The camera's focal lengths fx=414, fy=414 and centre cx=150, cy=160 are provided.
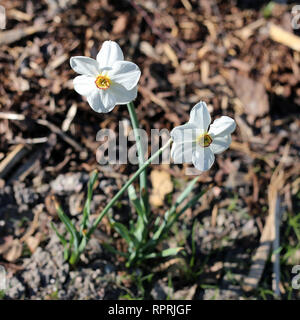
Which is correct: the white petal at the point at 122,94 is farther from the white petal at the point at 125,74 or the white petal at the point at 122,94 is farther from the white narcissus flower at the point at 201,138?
the white narcissus flower at the point at 201,138

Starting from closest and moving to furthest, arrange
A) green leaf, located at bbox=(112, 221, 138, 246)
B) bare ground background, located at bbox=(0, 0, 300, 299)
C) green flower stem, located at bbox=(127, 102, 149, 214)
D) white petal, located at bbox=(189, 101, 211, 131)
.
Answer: white petal, located at bbox=(189, 101, 211, 131) → green flower stem, located at bbox=(127, 102, 149, 214) → green leaf, located at bbox=(112, 221, 138, 246) → bare ground background, located at bbox=(0, 0, 300, 299)

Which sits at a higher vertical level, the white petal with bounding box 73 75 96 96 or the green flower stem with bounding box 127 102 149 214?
the white petal with bounding box 73 75 96 96

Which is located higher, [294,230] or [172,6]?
[172,6]

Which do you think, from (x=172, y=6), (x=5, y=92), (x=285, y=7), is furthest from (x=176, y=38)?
(x=5, y=92)

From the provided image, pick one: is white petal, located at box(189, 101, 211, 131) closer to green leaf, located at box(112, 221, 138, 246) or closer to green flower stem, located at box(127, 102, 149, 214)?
green flower stem, located at box(127, 102, 149, 214)

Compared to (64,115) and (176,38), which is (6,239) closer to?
(64,115)

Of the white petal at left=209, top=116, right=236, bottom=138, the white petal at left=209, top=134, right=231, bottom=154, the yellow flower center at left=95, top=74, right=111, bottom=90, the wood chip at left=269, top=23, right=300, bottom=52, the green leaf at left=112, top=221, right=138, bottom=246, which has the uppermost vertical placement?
the wood chip at left=269, top=23, right=300, bottom=52

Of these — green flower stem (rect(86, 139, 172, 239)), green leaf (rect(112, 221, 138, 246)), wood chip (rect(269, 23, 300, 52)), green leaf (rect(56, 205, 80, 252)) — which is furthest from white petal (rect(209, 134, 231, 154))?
wood chip (rect(269, 23, 300, 52))

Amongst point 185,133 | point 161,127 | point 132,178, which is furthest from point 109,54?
point 161,127

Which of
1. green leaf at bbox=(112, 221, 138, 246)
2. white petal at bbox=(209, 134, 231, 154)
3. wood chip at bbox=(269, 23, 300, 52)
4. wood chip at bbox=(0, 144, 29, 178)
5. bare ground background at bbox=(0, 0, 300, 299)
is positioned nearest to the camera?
white petal at bbox=(209, 134, 231, 154)
